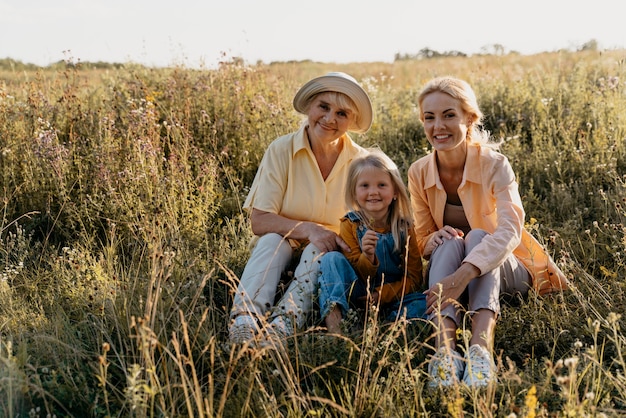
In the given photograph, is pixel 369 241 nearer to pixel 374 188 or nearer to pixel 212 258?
pixel 374 188

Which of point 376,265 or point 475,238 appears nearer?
point 475,238

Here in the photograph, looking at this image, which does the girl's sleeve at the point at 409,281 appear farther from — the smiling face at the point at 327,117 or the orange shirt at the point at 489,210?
the smiling face at the point at 327,117

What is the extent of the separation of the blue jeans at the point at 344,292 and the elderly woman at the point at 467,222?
0.22 m

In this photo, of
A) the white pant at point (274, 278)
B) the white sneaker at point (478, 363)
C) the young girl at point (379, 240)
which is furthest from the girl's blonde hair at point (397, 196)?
the white sneaker at point (478, 363)

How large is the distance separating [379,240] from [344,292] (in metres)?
0.43

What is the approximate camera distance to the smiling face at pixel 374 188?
3801mm

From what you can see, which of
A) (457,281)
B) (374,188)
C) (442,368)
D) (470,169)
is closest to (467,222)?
(470,169)

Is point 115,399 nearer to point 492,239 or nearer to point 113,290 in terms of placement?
point 113,290

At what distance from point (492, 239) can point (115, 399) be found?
5.99 ft

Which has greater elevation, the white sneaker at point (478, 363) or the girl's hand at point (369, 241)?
the girl's hand at point (369, 241)

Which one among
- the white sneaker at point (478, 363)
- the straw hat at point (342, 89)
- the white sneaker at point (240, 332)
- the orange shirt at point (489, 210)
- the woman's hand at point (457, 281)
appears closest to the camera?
the white sneaker at point (478, 363)

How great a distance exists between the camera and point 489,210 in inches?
151

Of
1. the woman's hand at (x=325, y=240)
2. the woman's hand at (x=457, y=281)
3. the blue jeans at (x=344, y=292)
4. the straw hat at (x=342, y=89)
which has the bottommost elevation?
the blue jeans at (x=344, y=292)

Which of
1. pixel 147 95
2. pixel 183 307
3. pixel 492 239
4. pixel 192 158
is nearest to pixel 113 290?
pixel 183 307
